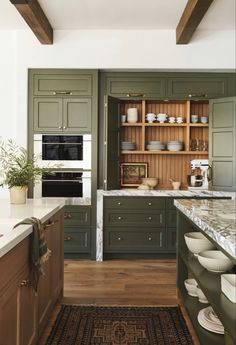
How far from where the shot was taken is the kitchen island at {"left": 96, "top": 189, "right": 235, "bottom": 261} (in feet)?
15.1

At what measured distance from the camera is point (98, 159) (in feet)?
15.9

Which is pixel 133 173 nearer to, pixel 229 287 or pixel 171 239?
pixel 171 239

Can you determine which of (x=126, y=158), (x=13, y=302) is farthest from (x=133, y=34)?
(x=13, y=302)

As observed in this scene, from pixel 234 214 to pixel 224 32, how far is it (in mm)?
3143

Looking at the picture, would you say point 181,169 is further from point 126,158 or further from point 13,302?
point 13,302

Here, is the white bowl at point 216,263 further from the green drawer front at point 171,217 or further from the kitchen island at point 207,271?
the green drawer front at point 171,217

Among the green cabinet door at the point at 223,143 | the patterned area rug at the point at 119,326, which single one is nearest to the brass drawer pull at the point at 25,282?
the patterned area rug at the point at 119,326

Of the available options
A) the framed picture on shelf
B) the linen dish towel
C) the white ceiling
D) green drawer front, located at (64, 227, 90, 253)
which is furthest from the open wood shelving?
the linen dish towel

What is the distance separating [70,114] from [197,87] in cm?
174

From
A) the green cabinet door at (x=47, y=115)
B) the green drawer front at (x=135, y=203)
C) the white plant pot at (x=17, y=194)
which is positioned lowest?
the green drawer front at (x=135, y=203)

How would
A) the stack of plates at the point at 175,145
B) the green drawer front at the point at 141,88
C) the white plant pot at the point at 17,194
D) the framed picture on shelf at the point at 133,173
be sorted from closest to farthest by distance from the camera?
the white plant pot at the point at 17,194
the green drawer front at the point at 141,88
the stack of plates at the point at 175,145
the framed picture on shelf at the point at 133,173

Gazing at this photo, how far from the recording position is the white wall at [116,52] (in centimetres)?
461

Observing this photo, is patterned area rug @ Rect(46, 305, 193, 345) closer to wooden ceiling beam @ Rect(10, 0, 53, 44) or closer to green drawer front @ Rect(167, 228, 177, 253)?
green drawer front @ Rect(167, 228, 177, 253)

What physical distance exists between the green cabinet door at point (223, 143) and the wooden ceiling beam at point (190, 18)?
3.03 feet
